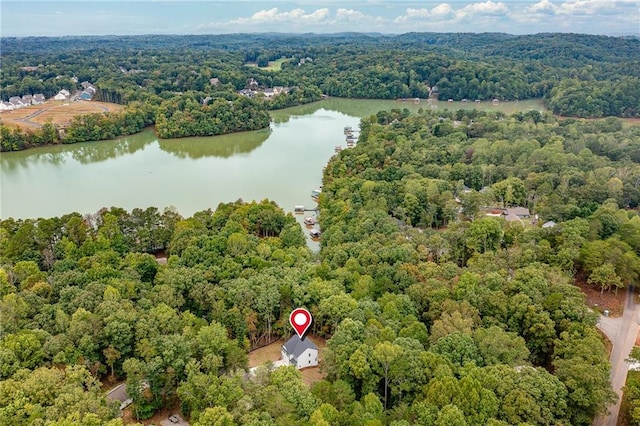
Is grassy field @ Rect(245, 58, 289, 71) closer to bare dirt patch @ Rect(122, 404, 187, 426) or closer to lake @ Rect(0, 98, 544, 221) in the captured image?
lake @ Rect(0, 98, 544, 221)

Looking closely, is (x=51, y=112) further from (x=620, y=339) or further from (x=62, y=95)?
(x=620, y=339)

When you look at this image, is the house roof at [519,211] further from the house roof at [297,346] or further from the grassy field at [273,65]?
the grassy field at [273,65]

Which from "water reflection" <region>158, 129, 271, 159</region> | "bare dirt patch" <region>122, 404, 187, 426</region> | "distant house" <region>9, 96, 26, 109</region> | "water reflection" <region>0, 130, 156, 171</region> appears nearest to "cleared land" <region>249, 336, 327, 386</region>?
"bare dirt patch" <region>122, 404, 187, 426</region>

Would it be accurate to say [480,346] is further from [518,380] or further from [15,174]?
[15,174]

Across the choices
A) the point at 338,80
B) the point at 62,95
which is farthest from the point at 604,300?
the point at 62,95

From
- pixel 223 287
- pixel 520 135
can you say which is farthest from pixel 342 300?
pixel 520 135

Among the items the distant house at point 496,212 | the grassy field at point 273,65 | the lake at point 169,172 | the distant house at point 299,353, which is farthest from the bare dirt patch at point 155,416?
the grassy field at point 273,65
